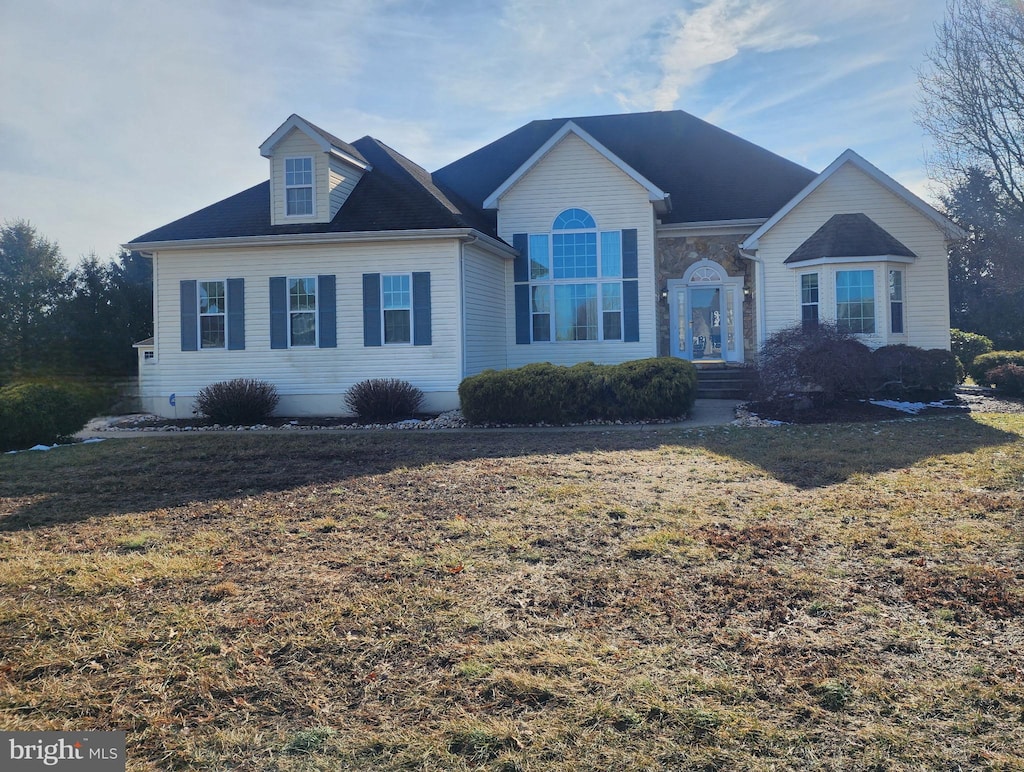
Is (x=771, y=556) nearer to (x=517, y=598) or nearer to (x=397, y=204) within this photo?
(x=517, y=598)

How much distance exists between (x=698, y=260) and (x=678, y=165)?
11.5 feet

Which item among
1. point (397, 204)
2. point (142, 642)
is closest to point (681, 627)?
point (142, 642)

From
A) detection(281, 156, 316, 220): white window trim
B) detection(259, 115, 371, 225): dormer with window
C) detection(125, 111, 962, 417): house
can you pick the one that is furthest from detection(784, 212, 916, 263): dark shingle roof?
detection(281, 156, 316, 220): white window trim

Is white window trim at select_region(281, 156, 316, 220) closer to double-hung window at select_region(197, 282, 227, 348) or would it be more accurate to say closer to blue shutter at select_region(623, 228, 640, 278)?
double-hung window at select_region(197, 282, 227, 348)

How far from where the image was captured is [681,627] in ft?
14.3

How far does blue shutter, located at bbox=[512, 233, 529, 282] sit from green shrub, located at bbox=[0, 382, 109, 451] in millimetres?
9912

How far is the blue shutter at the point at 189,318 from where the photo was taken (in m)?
17.0

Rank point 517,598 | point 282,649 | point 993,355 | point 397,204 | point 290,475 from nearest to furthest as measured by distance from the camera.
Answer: point 282,649
point 517,598
point 290,475
point 397,204
point 993,355

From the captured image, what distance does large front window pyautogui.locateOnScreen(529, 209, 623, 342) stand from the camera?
1853 cm

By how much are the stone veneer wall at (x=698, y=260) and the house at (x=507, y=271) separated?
0.05m

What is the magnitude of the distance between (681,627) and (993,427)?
1034cm

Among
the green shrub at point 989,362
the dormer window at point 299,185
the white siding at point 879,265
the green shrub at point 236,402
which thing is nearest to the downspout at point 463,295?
the dormer window at point 299,185

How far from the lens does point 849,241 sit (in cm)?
1669

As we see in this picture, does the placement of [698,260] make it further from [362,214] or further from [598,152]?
[362,214]
